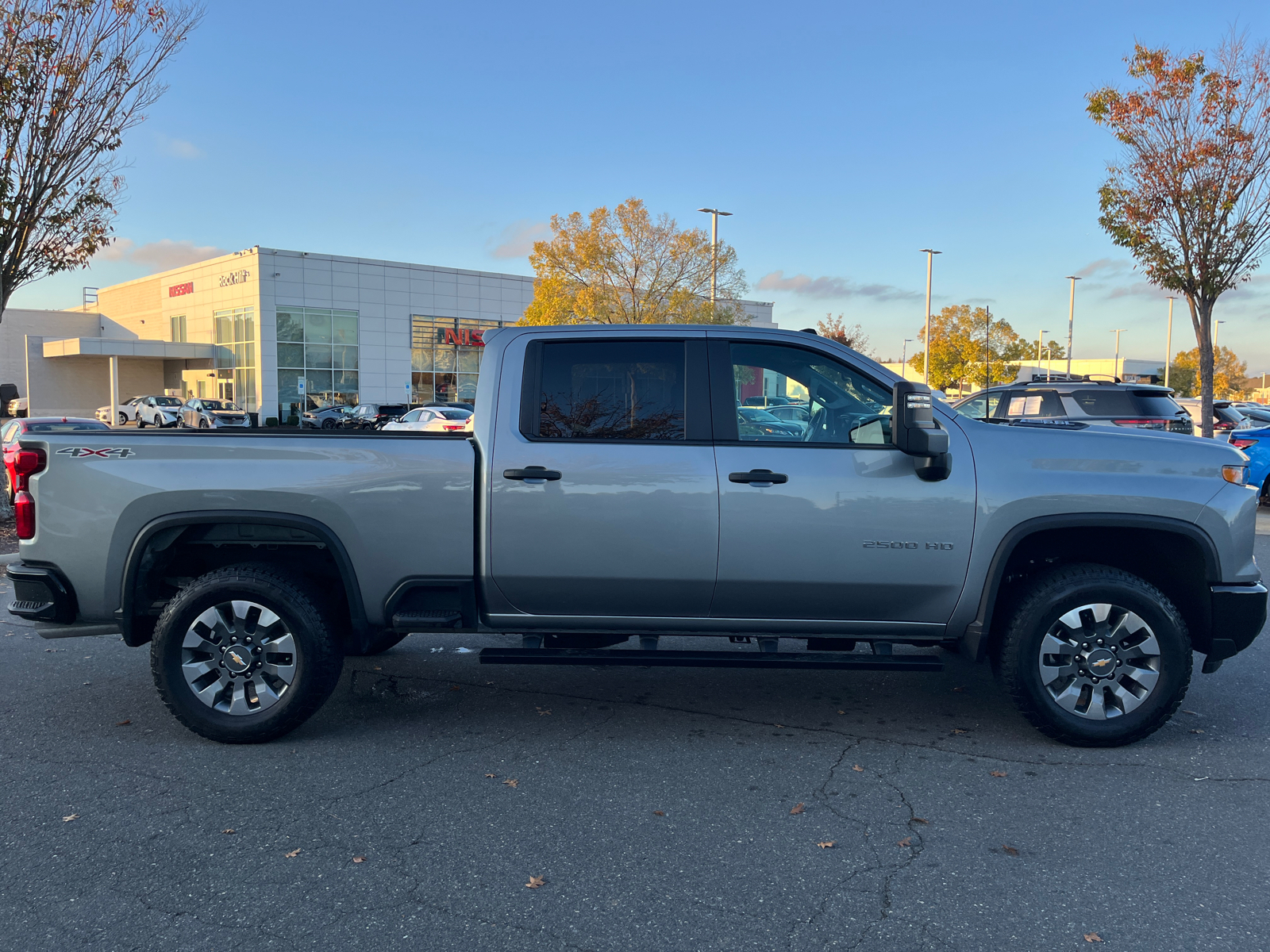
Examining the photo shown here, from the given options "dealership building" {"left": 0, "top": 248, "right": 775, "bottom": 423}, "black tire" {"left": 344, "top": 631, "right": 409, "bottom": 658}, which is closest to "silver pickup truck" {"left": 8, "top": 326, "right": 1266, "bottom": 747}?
"black tire" {"left": 344, "top": 631, "right": 409, "bottom": 658}

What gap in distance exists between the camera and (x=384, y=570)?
4.62 metres

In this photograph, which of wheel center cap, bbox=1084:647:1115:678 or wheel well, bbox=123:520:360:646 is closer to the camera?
wheel center cap, bbox=1084:647:1115:678

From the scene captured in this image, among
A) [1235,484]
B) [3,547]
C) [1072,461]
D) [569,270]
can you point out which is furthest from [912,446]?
[569,270]

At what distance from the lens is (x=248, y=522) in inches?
183

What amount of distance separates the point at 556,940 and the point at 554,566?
1.92m

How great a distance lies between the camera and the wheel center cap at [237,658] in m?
4.62

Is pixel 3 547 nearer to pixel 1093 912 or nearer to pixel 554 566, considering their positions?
pixel 554 566

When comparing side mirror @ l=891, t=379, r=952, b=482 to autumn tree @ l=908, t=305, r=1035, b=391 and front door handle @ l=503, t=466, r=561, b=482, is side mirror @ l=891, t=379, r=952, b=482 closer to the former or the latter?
front door handle @ l=503, t=466, r=561, b=482

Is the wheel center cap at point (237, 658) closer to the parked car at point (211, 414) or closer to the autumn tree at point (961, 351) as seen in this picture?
the parked car at point (211, 414)

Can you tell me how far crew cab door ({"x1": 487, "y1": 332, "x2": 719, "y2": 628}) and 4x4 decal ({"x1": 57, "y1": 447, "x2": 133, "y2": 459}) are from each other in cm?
178

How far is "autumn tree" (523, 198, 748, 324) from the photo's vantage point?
101 ft

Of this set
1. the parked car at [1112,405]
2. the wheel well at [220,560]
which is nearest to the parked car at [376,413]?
the parked car at [1112,405]

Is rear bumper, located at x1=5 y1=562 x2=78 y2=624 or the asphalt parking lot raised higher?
rear bumper, located at x1=5 y1=562 x2=78 y2=624

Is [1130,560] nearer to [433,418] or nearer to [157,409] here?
[433,418]
